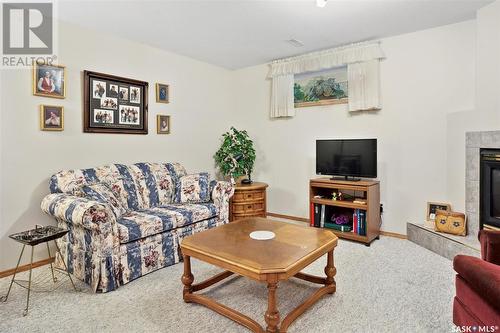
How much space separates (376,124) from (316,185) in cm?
112

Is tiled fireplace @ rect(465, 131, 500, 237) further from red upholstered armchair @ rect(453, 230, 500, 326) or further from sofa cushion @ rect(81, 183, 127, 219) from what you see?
sofa cushion @ rect(81, 183, 127, 219)

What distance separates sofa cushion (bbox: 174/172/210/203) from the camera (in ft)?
11.7

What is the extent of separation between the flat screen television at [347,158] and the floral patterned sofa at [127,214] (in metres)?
1.39

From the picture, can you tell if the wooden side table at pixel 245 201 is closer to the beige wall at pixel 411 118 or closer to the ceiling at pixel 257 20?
the beige wall at pixel 411 118

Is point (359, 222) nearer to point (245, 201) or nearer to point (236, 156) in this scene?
point (245, 201)

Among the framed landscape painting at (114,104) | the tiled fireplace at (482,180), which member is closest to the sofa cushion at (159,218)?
the framed landscape painting at (114,104)

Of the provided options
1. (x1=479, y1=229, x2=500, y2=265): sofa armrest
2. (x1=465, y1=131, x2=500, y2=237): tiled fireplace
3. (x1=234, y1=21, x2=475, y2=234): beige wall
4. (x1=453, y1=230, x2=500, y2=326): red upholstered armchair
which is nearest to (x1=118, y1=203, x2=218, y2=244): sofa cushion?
(x1=234, y1=21, x2=475, y2=234): beige wall

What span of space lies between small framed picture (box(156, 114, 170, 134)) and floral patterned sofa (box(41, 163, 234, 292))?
52 centimetres

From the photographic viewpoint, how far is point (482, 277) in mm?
1430

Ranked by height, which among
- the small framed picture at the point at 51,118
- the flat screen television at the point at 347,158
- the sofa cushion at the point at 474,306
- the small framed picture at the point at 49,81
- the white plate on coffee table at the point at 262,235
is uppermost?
the small framed picture at the point at 49,81

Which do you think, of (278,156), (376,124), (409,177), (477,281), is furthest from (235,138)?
(477,281)

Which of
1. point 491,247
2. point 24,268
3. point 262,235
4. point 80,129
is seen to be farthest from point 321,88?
point 24,268

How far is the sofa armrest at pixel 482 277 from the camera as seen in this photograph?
1.33 meters

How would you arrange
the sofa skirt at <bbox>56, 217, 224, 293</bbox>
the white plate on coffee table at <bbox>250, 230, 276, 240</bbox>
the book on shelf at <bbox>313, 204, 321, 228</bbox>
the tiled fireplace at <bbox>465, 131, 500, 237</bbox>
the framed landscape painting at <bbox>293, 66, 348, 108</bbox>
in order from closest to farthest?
the white plate on coffee table at <bbox>250, 230, 276, 240</bbox> → the sofa skirt at <bbox>56, 217, 224, 293</bbox> → the tiled fireplace at <bbox>465, 131, 500, 237</bbox> → the book on shelf at <bbox>313, 204, 321, 228</bbox> → the framed landscape painting at <bbox>293, 66, 348, 108</bbox>
